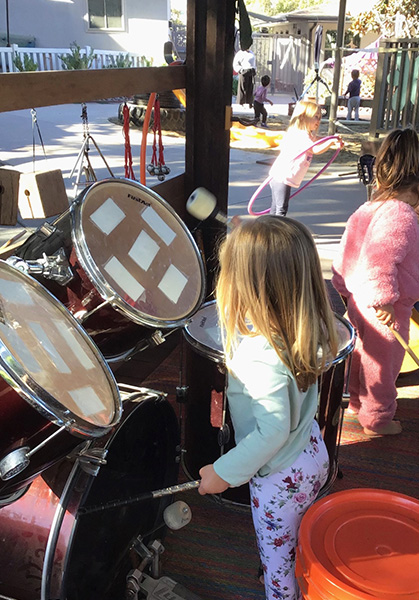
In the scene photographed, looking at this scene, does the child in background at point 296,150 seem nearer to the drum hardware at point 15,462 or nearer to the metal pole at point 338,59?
the drum hardware at point 15,462

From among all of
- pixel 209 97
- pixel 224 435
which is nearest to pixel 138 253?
pixel 224 435

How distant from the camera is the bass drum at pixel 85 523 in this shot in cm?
160

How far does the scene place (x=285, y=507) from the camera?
1743 mm

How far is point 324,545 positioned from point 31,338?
2.98ft

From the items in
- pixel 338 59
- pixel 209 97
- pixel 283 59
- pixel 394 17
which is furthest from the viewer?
pixel 283 59

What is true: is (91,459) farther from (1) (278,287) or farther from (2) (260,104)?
(2) (260,104)

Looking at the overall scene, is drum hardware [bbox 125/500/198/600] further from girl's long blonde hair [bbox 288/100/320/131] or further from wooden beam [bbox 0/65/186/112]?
girl's long blonde hair [bbox 288/100/320/131]

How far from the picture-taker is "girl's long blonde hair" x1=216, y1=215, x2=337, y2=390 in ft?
5.11

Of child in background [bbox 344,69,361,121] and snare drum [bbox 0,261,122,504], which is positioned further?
child in background [bbox 344,69,361,121]

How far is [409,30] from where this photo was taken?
1438cm

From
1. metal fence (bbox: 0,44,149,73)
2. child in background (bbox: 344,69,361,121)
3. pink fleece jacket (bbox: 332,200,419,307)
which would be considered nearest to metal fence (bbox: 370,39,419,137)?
child in background (bbox: 344,69,361,121)

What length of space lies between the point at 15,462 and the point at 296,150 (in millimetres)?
4590

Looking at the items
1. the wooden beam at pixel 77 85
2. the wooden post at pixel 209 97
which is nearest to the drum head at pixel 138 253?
the wooden beam at pixel 77 85

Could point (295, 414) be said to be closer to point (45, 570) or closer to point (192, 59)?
point (45, 570)
